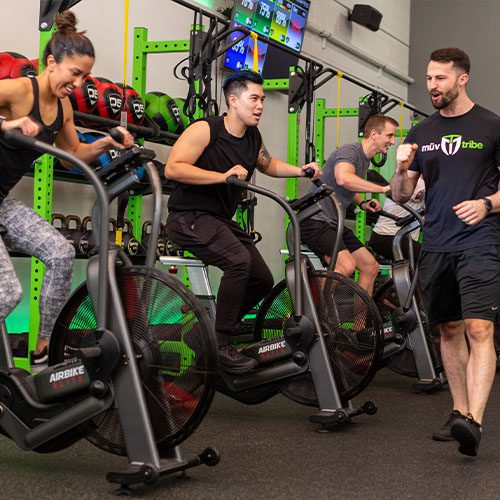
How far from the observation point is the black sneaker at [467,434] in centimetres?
299

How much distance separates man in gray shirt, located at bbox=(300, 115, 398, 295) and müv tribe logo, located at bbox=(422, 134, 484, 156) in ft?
4.23

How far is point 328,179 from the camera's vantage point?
522 centimetres

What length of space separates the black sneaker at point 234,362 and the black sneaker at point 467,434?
103cm

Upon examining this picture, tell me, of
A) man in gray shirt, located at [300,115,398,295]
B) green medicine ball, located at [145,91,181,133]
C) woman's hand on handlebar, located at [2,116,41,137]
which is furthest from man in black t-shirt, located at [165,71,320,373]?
green medicine ball, located at [145,91,181,133]

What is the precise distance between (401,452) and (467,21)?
364 inches

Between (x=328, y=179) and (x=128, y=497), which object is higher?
(x=328, y=179)

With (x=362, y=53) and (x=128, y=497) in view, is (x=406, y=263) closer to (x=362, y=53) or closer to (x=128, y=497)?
(x=128, y=497)

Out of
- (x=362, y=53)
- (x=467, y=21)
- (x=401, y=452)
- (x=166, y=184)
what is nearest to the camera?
(x=401, y=452)

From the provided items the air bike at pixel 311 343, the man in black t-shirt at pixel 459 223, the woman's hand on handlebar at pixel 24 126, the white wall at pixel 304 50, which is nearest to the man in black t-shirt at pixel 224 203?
the air bike at pixel 311 343

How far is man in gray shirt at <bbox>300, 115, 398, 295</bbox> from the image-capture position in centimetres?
493

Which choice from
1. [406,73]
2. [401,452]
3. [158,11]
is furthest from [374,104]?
[401,452]

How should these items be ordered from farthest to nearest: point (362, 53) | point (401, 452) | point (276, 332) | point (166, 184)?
point (362, 53) → point (166, 184) → point (276, 332) → point (401, 452)

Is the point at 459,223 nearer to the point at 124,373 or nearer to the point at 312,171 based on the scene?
the point at 312,171

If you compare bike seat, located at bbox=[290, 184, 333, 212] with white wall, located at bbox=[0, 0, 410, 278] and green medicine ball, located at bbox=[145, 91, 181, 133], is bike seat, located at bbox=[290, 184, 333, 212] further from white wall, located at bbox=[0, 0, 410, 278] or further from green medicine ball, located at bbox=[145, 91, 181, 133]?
white wall, located at bbox=[0, 0, 410, 278]
